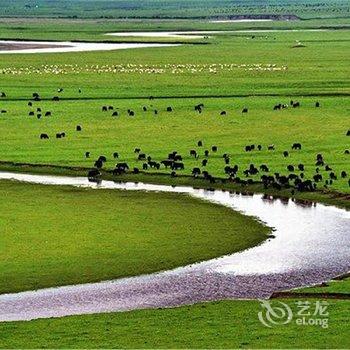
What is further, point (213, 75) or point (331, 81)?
point (213, 75)

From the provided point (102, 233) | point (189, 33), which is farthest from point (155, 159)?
point (189, 33)

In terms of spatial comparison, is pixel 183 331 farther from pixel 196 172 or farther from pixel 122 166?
pixel 122 166

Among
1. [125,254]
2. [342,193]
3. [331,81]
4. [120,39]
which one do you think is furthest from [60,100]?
[120,39]

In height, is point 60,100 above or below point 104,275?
above

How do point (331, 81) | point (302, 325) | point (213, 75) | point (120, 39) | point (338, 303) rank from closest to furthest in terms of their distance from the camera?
point (302, 325) → point (338, 303) → point (331, 81) → point (213, 75) → point (120, 39)

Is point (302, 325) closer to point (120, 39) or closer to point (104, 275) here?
point (104, 275)

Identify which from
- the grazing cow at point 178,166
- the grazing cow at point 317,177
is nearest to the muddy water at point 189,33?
the grazing cow at point 178,166

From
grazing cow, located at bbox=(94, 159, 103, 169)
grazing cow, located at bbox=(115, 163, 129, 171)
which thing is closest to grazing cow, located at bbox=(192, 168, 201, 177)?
grazing cow, located at bbox=(115, 163, 129, 171)
